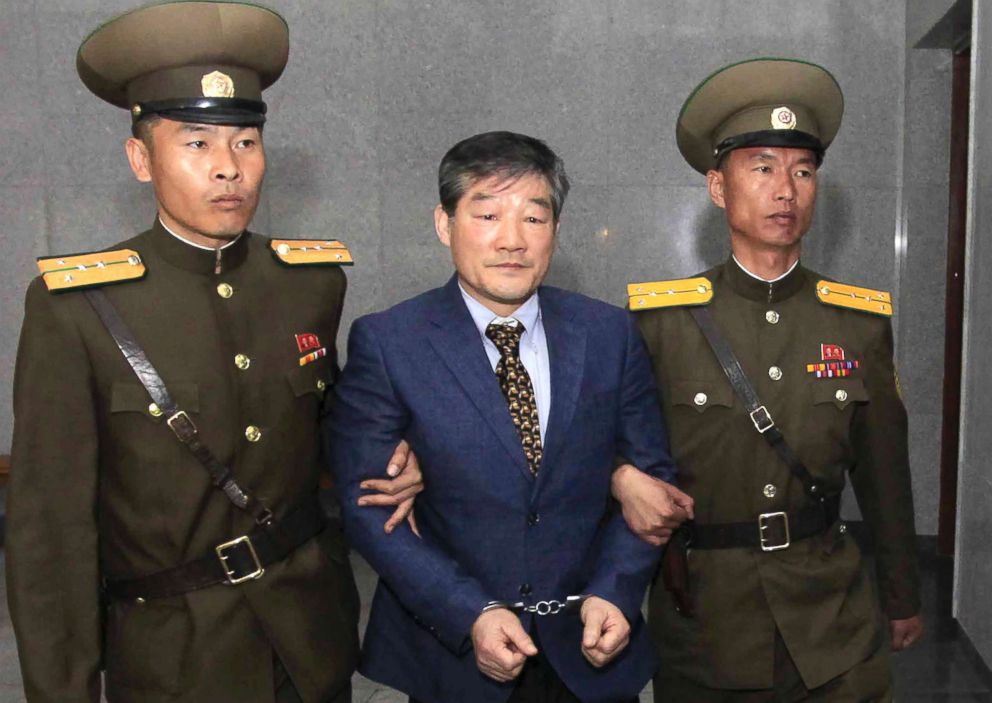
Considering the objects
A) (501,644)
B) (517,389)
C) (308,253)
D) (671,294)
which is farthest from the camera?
(671,294)

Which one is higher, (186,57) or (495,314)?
(186,57)

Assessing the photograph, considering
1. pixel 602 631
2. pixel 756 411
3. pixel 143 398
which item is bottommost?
pixel 602 631

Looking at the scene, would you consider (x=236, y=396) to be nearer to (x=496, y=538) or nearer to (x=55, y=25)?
(x=496, y=538)

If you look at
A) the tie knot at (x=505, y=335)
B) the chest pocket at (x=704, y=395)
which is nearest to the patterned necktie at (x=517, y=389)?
the tie knot at (x=505, y=335)

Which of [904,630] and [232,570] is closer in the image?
[232,570]

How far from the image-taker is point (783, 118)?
2270 millimetres

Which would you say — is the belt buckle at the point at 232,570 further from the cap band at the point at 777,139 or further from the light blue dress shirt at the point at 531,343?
the cap band at the point at 777,139

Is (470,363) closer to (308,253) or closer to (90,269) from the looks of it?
(308,253)

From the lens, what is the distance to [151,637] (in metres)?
1.82

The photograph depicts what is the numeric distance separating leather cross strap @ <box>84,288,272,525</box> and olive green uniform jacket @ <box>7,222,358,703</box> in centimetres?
2

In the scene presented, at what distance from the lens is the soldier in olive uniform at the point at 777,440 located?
2.16m

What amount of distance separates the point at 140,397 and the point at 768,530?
1.34 metres

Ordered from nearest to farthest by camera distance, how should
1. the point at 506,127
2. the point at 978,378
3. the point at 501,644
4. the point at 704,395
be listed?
the point at 501,644, the point at 704,395, the point at 978,378, the point at 506,127

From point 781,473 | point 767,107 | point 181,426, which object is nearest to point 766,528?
A: point 781,473
